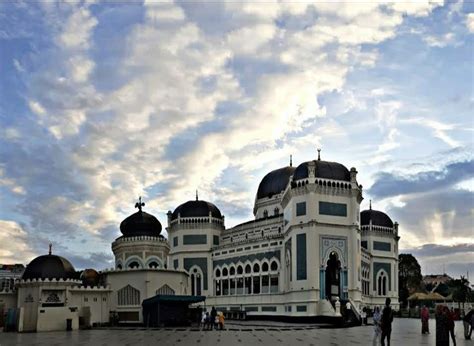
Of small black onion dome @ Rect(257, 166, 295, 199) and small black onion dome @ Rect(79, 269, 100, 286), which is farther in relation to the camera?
small black onion dome @ Rect(257, 166, 295, 199)

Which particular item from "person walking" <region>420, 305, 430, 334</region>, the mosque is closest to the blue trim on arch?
the mosque

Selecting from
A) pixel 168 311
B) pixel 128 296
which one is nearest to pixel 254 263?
pixel 128 296

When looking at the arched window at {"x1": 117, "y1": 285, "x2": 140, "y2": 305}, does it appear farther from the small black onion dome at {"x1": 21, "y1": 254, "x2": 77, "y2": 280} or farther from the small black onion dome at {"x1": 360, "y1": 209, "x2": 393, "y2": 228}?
the small black onion dome at {"x1": 360, "y1": 209, "x2": 393, "y2": 228}

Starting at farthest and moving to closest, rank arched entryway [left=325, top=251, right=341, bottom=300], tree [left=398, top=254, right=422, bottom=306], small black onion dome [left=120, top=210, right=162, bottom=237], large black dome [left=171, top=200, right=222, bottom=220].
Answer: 1. tree [left=398, top=254, right=422, bottom=306]
2. large black dome [left=171, top=200, right=222, bottom=220]
3. small black onion dome [left=120, top=210, right=162, bottom=237]
4. arched entryway [left=325, top=251, right=341, bottom=300]

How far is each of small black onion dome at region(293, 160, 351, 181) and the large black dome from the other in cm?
2200

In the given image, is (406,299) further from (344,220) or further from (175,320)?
(175,320)

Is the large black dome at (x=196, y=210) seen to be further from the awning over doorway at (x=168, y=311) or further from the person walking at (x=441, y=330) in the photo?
the person walking at (x=441, y=330)

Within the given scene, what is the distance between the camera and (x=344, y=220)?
2482 inches

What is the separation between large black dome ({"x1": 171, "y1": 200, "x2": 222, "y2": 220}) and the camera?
83375mm

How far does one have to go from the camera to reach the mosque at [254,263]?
52500mm

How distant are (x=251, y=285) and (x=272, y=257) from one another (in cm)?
497

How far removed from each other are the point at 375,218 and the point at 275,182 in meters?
16.3

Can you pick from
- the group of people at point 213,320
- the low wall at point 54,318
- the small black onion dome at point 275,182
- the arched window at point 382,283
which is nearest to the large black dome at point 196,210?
the small black onion dome at point 275,182

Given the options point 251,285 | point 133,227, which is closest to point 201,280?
point 251,285
